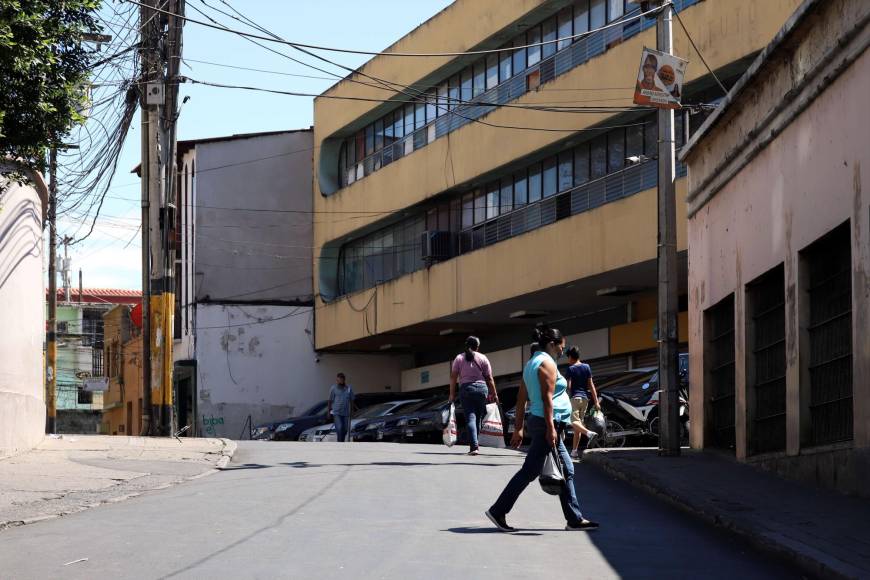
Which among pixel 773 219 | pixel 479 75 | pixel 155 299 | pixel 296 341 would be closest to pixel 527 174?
pixel 479 75

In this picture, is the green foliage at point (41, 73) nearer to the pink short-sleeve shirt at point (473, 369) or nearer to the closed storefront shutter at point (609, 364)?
the pink short-sleeve shirt at point (473, 369)

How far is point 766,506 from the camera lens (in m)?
12.0

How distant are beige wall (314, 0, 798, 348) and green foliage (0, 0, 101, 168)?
14.7m

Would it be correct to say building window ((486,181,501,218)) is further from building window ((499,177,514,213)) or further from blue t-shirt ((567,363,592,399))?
blue t-shirt ((567,363,592,399))

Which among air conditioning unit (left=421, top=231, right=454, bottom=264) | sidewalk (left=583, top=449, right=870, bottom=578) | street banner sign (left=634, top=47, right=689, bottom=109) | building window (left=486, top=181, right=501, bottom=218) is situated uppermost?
building window (left=486, top=181, right=501, bottom=218)

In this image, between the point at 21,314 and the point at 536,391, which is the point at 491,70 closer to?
the point at 21,314

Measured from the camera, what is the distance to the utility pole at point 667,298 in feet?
59.3

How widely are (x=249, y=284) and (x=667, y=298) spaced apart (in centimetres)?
3024

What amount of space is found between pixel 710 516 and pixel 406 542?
315 cm

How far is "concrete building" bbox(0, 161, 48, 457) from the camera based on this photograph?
60.4 ft

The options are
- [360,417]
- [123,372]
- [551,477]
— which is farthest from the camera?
[123,372]

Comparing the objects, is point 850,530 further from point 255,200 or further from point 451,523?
point 255,200

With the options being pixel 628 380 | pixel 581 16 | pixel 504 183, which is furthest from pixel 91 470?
pixel 504 183

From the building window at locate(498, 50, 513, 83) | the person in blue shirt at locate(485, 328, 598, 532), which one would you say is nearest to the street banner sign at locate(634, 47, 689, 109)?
the person in blue shirt at locate(485, 328, 598, 532)
